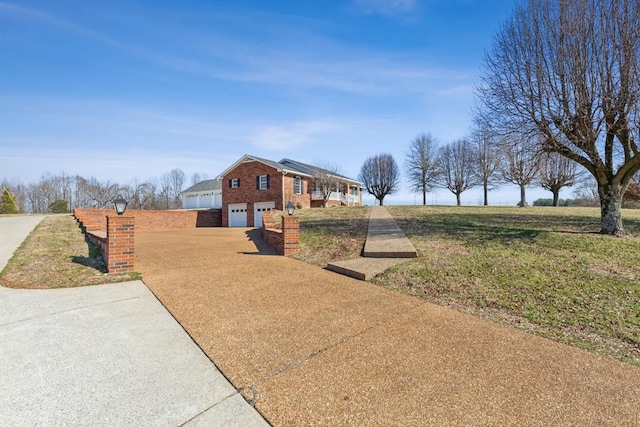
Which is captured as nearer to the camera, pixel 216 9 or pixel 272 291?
pixel 272 291

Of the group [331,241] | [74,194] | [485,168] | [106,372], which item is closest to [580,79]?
[331,241]

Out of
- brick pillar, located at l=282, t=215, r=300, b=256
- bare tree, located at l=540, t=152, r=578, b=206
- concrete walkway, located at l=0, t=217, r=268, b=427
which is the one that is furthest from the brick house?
concrete walkway, located at l=0, t=217, r=268, b=427

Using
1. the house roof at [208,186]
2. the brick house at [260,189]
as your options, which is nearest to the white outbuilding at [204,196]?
the house roof at [208,186]

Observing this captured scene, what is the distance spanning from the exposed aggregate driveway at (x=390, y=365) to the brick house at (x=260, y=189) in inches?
659

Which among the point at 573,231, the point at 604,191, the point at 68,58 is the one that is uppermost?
the point at 68,58

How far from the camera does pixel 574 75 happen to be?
7.05 metres

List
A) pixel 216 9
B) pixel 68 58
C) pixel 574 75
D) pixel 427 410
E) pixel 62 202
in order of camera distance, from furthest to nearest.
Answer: pixel 62 202, pixel 68 58, pixel 216 9, pixel 574 75, pixel 427 410

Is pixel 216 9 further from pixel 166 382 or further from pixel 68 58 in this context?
pixel 166 382

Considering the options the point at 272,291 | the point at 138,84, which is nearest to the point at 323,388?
the point at 272,291

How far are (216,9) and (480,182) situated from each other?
31201 millimetres

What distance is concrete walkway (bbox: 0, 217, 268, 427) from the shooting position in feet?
6.30

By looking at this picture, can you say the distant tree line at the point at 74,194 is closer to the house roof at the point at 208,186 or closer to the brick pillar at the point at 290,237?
the house roof at the point at 208,186

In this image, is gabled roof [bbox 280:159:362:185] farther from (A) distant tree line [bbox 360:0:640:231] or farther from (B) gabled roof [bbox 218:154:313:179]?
(A) distant tree line [bbox 360:0:640:231]

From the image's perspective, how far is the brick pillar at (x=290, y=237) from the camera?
308 inches
